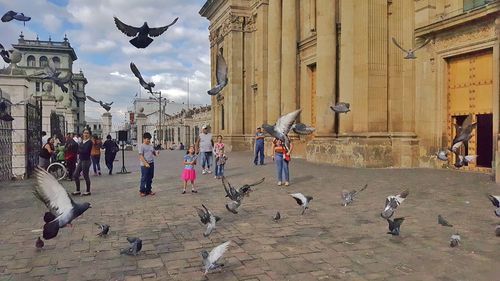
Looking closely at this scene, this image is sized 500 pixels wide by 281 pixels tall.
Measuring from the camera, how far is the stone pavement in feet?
16.3

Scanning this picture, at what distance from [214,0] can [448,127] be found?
2753 centimetres

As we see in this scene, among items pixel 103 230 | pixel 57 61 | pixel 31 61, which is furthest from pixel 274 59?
pixel 57 61

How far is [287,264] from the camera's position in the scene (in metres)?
5.21

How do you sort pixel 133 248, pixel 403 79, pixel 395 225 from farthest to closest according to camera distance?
pixel 403 79, pixel 395 225, pixel 133 248

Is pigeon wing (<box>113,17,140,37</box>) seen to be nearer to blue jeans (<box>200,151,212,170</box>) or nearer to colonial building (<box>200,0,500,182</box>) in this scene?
blue jeans (<box>200,151,212,170</box>)

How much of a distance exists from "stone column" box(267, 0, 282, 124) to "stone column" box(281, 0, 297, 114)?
1161 mm

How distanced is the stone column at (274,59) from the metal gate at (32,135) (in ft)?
48.4

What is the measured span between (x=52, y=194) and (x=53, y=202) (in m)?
A: 0.12

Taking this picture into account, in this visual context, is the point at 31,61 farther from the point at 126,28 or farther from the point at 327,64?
the point at 126,28

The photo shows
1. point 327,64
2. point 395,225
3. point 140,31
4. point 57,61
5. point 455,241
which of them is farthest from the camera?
point 57,61

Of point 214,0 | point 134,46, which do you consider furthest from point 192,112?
point 134,46

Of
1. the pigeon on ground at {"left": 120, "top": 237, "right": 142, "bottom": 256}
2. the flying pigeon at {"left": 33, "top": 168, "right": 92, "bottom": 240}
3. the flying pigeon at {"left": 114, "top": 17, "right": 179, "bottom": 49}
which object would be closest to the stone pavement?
the pigeon on ground at {"left": 120, "top": 237, "right": 142, "bottom": 256}

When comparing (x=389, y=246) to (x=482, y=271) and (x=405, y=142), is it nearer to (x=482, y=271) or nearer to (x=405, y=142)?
(x=482, y=271)

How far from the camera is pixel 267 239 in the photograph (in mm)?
6391
